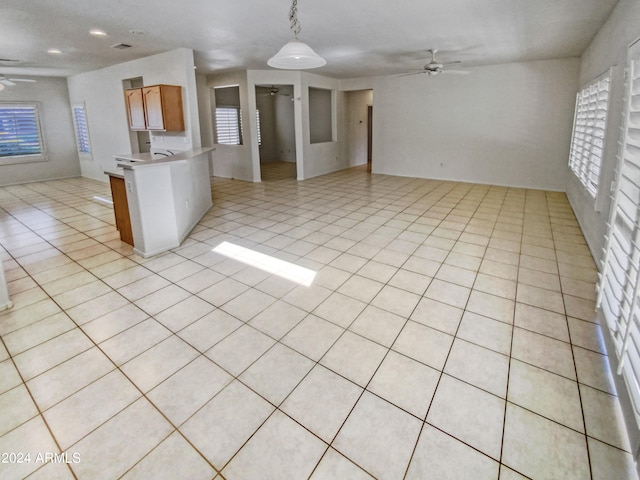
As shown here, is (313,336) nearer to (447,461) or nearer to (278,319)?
(278,319)

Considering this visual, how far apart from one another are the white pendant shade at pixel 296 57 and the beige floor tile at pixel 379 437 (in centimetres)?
254

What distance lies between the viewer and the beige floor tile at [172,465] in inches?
56.4

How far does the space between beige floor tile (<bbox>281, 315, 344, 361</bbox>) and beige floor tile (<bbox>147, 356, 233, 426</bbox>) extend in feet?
1.62

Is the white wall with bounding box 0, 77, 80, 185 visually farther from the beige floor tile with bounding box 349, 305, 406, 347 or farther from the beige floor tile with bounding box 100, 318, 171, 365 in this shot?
the beige floor tile with bounding box 349, 305, 406, 347

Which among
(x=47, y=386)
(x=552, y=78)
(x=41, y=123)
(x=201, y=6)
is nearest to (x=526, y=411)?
(x=47, y=386)

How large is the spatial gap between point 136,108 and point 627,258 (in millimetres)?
7076

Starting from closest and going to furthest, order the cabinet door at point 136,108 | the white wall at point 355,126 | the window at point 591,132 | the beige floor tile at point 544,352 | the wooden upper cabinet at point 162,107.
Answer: the beige floor tile at point 544,352, the window at point 591,132, the wooden upper cabinet at point 162,107, the cabinet door at point 136,108, the white wall at point 355,126

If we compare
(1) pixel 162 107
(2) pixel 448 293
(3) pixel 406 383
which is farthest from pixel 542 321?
(1) pixel 162 107

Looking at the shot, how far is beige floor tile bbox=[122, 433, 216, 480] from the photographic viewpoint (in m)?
1.43

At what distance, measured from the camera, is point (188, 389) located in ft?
6.24

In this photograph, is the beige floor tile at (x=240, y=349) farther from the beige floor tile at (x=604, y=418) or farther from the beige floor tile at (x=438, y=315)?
the beige floor tile at (x=604, y=418)

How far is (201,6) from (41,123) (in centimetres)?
767

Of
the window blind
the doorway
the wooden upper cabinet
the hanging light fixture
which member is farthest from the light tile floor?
the doorway

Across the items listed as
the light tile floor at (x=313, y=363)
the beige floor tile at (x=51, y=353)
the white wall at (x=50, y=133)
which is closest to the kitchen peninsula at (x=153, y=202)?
the light tile floor at (x=313, y=363)
